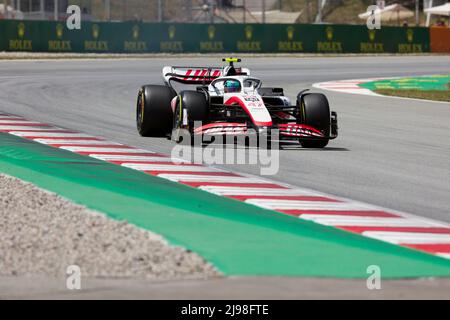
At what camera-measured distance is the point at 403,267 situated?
7.39m

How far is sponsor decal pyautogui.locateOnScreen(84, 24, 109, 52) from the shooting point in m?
42.5

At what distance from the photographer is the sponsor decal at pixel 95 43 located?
42.5 meters

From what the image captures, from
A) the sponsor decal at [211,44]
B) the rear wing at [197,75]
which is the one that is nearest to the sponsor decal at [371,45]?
the sponsor decal at [211,44]

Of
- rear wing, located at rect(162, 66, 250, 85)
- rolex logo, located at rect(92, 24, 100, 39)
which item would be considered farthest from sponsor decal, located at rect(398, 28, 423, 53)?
rear wing, located at rect(162, 66, 250, 85)

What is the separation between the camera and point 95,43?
141 ft

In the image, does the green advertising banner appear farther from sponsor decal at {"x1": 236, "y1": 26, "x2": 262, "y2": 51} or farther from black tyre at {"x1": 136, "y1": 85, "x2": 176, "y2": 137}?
black tyre at {"x1": 136, "y1": 85, "x2": 176, "y2": 137}

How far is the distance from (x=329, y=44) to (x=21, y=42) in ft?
47.9

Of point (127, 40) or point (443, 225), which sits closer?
point (443, 225)

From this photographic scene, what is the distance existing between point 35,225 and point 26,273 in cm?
143

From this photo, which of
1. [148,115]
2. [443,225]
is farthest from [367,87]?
[443,225]
